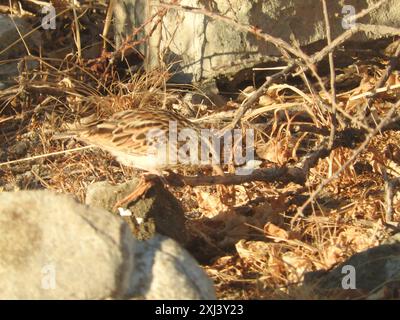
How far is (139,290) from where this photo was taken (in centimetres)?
379

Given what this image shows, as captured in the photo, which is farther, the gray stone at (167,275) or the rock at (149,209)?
the rock at (149,209)

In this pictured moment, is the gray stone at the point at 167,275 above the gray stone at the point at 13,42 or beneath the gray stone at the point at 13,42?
beneath

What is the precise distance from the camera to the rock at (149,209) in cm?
498

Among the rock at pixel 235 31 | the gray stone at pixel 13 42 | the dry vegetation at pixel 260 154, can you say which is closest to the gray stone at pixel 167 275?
the dry vegetation at pixel 260 154

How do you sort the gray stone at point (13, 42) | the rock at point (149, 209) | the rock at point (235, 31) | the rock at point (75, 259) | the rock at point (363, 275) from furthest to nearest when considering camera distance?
the gray stone at point (13, 42) < the rock at point (235, 31) < the rock at point (149, 209) < the rock at point (363, 275) < the rock at point (75, 259)

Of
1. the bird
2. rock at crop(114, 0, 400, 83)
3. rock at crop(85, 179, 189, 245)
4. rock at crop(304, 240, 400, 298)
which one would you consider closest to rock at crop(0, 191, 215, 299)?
rock at crop(304, 240, 400, 298)

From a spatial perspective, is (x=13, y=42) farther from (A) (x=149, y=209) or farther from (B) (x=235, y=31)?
(A) (x=149, y=209)

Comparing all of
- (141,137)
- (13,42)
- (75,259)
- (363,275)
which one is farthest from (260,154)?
(75,259)

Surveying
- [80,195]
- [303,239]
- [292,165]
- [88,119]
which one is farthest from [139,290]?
[88,119]

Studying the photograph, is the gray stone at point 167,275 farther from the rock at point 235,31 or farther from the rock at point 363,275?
the rock at point 235,31

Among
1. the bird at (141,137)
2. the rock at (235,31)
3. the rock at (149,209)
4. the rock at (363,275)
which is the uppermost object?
the rock at (235,31)

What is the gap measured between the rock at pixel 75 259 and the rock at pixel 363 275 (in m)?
0.90

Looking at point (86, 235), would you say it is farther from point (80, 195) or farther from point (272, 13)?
point (272, 13)

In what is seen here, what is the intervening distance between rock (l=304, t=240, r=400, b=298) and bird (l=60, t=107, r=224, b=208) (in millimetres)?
1023
